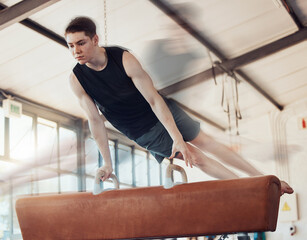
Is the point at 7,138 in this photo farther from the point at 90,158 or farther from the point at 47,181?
the point at 90,158

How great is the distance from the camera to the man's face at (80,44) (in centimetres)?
249

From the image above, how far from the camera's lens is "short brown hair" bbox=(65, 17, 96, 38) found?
249 centimetres

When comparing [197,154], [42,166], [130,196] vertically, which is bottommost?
[130,196]

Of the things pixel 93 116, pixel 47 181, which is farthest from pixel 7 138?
pixel 93 116

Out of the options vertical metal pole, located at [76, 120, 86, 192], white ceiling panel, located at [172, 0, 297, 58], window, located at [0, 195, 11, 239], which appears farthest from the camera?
vertical metal pole, located at [76, 120, 86, 192]

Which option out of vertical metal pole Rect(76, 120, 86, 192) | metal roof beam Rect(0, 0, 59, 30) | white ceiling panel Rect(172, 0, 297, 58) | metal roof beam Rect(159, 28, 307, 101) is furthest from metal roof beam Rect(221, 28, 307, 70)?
metal roof beam Rect(0, 0, 59, 30)

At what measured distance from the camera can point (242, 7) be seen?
23.4 ft

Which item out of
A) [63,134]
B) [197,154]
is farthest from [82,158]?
[197,154]

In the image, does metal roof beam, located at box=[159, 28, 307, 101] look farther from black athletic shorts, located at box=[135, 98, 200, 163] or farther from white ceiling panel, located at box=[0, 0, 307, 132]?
black athletic shorts, located at box=[135, 98, 200, 163]

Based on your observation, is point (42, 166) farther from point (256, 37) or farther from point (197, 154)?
point (197, 154)

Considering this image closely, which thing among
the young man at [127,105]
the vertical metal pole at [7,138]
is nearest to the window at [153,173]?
the vertical metal pole at [7,138]

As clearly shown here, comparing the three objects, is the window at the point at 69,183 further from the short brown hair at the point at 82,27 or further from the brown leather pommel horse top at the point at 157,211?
the short brown hair at the point at 82,27

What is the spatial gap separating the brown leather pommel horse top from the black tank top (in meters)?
0.50

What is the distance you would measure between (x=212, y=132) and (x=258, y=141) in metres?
1.06
